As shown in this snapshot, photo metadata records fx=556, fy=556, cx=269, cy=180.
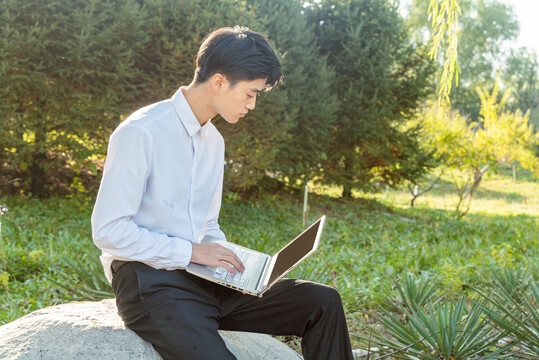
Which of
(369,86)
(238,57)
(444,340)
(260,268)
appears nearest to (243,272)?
(260,268)

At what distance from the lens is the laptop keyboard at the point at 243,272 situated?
86.4 inches

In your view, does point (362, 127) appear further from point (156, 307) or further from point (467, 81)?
point (467, 81)

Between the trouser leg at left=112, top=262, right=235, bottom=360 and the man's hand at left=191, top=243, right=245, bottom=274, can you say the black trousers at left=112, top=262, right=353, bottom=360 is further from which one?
the man's hand at left=191, top=243, right=245, bottom=274

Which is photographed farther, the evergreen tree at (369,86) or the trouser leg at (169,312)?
the evergreen tree at (369,86)

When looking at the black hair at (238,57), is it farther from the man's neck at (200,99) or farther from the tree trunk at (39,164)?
the tree trunk at (39,164)

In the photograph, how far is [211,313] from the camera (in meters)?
2.16

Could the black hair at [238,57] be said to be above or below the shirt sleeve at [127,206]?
above

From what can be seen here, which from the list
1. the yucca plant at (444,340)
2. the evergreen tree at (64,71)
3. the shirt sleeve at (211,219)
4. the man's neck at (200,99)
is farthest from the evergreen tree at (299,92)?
the man's neck at (200,99)

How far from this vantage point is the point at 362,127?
11.4 meters

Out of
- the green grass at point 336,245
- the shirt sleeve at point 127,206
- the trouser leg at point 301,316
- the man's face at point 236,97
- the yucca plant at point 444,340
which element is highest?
the man's face at point 236,97

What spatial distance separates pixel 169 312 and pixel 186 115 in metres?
0.82

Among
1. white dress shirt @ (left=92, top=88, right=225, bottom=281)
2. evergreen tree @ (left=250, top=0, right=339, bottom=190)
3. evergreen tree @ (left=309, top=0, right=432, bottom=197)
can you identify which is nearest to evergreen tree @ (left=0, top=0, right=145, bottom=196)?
evergreen tree @ (left=250, top=0, right=339, bottom=190)

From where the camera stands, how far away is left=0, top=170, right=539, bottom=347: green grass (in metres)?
4.66

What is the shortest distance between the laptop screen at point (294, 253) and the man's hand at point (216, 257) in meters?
0.15
